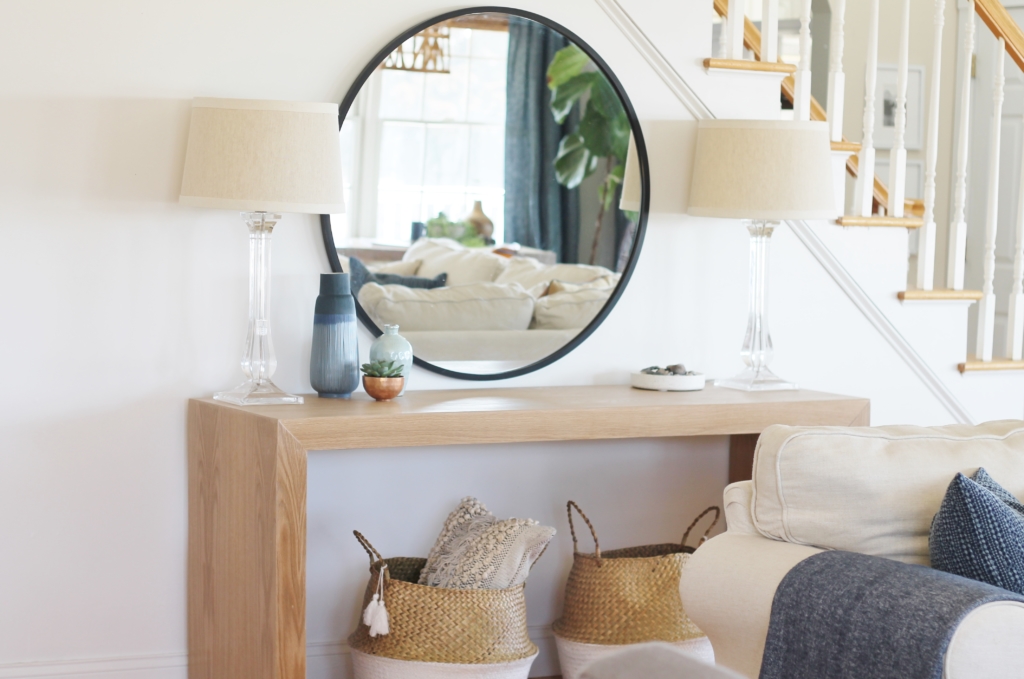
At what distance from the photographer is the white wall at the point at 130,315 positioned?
238 centimetres

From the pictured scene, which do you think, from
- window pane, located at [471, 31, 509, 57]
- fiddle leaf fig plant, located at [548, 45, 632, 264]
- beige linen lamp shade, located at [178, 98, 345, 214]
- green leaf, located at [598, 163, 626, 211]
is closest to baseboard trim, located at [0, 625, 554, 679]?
beige linen lamp shade, located at [178, 98, 345, 214]

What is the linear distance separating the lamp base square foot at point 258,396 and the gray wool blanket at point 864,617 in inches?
45.8

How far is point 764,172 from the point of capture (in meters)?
2.64

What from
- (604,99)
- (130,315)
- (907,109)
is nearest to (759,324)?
(604,99)

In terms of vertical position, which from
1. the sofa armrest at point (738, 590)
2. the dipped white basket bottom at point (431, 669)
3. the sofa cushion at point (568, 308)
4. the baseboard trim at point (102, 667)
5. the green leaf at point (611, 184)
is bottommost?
the baseboard trim at point (102, 667)

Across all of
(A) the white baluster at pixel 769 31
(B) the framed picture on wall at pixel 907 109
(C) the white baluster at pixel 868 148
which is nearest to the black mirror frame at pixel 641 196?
(A) the white baluster at pixel 769 31

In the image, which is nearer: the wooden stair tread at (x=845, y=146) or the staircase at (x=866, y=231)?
the staircase at (x=866, y=231)

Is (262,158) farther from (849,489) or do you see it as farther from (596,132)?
(849,489)

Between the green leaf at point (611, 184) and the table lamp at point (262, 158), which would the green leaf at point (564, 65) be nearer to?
the green leaf at point (611, 184)

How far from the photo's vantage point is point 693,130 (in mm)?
2863

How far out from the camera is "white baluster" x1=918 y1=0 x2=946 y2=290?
118 inches

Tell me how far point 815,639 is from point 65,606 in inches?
68.4

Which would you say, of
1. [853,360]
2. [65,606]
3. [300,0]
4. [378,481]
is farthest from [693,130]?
[65,606]

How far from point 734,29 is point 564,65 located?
0.52 meters
